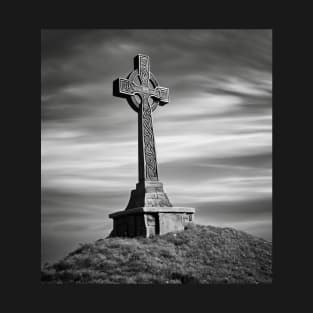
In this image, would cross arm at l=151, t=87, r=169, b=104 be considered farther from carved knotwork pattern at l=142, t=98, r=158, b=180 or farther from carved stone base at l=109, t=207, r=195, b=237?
carved stone base at l=109, t=207, r=195, b=237

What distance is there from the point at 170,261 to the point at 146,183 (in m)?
2.85

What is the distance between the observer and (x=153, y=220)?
41.1ft

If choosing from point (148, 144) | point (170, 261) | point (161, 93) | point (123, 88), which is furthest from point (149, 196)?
point (161, 93)

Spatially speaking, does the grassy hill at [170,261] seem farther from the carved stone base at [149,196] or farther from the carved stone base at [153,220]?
the carved stone base at [149,196]

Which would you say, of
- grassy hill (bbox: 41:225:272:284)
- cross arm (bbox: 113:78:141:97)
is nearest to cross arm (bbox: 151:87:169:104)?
cross arm (bbox: 113:78:141:97)

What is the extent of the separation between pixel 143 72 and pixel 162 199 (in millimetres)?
4077

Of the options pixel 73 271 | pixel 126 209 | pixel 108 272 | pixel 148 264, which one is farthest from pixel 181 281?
pixel 126 209

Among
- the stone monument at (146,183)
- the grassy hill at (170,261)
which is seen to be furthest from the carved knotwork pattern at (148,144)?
the grassy hill at (170,261)

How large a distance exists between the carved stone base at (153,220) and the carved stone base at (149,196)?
39 centimetres

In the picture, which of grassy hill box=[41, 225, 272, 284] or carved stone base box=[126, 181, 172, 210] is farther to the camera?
carved stone base box=[126, 181, 172, 210]

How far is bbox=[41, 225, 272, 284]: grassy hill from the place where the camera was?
10.5m

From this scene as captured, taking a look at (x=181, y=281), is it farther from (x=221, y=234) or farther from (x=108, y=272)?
(x=221, y=234)

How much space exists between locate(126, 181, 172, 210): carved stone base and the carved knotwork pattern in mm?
Result: 306

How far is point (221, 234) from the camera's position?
13055 mm
